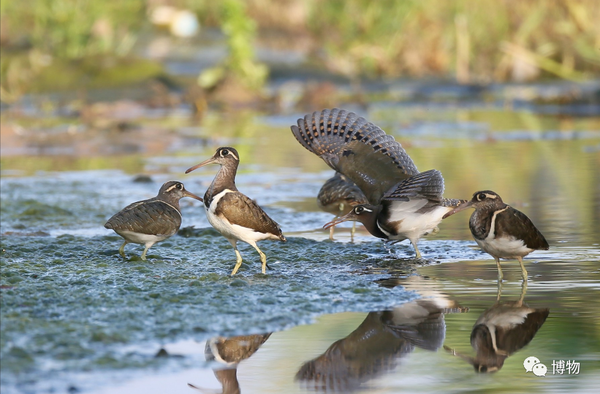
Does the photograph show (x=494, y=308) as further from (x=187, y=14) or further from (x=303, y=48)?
(x=187, y=14)

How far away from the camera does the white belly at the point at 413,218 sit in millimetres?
8633

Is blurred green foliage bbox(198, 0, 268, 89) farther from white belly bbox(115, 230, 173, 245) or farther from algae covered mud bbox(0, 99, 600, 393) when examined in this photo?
white belly bbox(115, 230, 173, 245)

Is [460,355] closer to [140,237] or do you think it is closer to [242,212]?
[242,212]

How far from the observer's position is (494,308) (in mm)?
6695

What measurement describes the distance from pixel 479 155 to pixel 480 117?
24.6ft

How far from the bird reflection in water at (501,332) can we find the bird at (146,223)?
3.11 metres

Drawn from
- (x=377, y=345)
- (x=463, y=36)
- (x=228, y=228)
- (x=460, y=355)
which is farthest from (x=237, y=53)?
(x=460, y=355)

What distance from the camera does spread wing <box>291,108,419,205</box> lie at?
9320mm

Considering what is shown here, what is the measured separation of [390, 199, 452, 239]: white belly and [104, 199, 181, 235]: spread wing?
1.97m

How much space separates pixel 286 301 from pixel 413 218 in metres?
2.16

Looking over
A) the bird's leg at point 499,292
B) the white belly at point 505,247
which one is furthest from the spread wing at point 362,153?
the bird's leg at point 499,292

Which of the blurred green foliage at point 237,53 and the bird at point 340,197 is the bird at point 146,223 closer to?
the bird at point 340,197

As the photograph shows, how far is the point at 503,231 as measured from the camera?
24.7 ft

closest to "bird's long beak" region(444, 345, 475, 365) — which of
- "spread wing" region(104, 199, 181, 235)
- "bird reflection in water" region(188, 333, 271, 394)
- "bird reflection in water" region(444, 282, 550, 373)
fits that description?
"bird reflection in water" region(444, 282, 550, 373)
